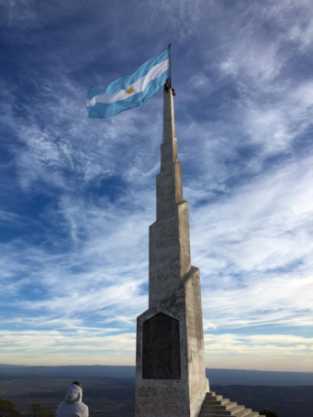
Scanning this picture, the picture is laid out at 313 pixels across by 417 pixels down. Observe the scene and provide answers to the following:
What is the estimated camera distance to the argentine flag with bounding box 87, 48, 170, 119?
63.3 feet

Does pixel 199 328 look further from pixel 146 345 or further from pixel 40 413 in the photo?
pixel 40 413

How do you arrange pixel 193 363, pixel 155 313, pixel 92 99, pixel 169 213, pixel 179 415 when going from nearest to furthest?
pixel 179 415
pixel 193 363
pixel 155 313
pixel 169 213
pixel 92 99

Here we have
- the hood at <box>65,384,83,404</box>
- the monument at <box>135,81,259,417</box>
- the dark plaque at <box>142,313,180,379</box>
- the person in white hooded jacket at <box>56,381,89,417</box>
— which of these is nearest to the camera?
the person in white hooded jacket at <box>56,381,89,417</box>

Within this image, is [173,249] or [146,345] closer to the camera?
[146,345]

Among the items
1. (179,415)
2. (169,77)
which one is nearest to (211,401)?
(179,415)

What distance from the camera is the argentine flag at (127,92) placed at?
1928cm

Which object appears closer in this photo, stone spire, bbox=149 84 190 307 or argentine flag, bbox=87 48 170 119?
stone spire, bbox=149 84 190 307

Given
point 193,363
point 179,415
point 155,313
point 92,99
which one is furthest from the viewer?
point 92,99

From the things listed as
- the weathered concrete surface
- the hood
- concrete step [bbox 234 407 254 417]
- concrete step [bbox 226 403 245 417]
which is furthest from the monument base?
the hood

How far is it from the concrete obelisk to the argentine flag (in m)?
4.56

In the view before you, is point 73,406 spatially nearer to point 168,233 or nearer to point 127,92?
point 168,233

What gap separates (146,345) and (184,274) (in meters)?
3.60

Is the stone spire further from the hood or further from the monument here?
the hood

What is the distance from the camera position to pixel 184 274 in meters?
16.0
